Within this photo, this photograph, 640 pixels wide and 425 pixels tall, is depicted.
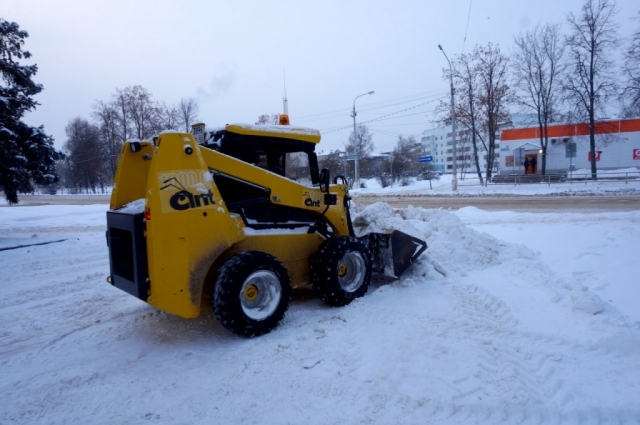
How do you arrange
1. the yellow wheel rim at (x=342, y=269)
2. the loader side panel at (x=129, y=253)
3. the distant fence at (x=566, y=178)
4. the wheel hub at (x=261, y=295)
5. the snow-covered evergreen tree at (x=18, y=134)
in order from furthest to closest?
the distant fence at (x=566, y=178)
the snow-covered evergreen tree at (x=18, y=134)
the yellow wheel rim at (x=342, y=269)
the wheel hub at (x=261, y=295)
the loader side panel at (x=129, y=253)

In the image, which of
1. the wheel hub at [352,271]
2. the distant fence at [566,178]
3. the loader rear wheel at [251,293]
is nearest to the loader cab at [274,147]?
the wheel hub at [352,271]

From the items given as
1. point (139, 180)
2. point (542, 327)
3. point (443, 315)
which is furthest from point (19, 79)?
point (542, 327)

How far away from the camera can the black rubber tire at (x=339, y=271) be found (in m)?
5.41

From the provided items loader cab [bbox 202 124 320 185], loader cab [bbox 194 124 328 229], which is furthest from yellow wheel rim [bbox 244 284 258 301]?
loader cab [bbox 202 124 320 185]

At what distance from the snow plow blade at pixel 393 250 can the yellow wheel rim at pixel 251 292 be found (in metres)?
2.31

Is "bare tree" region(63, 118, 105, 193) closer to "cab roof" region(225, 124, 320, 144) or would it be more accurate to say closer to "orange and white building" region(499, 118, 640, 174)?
"orange and white building" region(499, 118, 640, 174)

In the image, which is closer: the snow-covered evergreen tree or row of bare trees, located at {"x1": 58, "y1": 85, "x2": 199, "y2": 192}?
the snow-covered evergreen tree

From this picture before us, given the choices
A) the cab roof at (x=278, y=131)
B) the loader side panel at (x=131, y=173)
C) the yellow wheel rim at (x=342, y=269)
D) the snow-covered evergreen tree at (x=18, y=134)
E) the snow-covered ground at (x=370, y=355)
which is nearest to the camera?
the snow-covered ground at (x=370, y=355)

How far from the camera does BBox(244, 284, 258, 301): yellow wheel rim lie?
4688mm

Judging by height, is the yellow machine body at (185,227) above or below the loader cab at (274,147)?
below

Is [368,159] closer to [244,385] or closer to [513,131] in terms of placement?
[513,131]

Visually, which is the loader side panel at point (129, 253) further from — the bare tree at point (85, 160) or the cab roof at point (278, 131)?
the bare tree at point (85, 160)

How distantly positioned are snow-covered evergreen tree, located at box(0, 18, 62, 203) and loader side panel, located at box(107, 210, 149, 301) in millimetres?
10099

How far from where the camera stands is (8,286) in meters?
7.75
